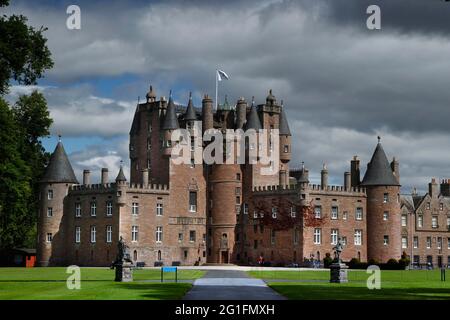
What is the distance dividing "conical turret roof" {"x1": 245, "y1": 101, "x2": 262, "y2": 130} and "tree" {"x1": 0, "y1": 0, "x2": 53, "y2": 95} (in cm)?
5171

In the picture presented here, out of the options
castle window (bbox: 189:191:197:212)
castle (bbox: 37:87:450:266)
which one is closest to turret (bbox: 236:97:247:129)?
castle (bbox: 37:87:450:266)

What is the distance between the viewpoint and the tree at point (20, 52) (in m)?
48.4

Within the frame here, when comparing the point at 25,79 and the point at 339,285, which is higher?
the point at 25,79

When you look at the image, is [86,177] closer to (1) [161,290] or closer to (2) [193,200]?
(2) [193,200]

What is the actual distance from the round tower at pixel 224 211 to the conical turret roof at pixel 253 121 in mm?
4445

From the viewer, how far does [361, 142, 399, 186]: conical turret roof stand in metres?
100

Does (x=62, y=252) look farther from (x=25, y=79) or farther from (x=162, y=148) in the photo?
(x=25, y=79)

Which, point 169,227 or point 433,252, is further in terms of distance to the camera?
point 433,252

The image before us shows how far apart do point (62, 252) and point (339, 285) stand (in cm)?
5371

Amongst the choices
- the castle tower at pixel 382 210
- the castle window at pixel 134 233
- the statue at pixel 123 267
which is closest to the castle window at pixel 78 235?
the castle window at pixel 134 233

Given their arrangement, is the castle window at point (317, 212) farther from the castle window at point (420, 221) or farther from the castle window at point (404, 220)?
the castle window at point (420, 221)

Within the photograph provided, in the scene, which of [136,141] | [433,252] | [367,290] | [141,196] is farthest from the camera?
[433,252]

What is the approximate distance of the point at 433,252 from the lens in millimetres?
111750
